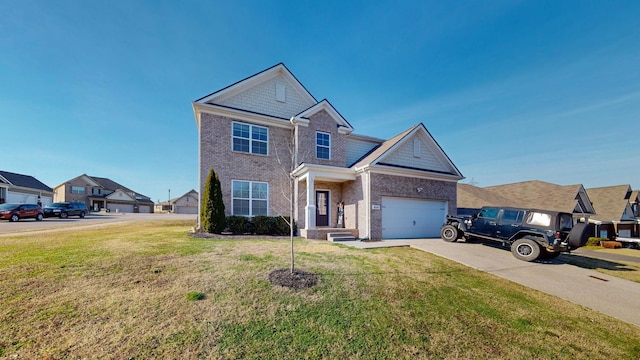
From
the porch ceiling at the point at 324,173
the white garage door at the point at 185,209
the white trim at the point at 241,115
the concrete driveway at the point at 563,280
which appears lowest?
the white garage door at the point at 185,209

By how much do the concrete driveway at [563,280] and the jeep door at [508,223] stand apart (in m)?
0.73

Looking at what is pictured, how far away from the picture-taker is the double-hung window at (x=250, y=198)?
12844 mm

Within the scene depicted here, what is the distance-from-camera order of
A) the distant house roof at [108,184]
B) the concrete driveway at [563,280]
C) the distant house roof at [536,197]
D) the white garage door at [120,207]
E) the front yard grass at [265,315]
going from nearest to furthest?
the front yard grass at [265,315] → the concrete driveway at [563,280] → the distant house roof at [536,197] → the white garage door at [120,207] → the distant house roof at [108,184]


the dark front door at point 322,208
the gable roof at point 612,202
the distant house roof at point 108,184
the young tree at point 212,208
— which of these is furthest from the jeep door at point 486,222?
the distant house roof at point 108,184

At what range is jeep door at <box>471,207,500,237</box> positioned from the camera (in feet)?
33.5

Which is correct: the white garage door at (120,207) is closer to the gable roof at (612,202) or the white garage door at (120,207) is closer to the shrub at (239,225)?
the shrub at (239,225)

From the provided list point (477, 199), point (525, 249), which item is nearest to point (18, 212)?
point (525, 249)

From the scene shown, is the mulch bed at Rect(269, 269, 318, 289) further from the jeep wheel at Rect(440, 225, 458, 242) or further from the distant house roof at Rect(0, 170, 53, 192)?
the distant house roof at Rect(0, 170, 53, 192)

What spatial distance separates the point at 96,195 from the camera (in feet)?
164

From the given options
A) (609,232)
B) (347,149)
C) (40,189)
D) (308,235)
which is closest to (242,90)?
(347,149)

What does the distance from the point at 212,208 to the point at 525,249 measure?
12.6 metres

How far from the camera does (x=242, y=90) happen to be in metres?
13.5

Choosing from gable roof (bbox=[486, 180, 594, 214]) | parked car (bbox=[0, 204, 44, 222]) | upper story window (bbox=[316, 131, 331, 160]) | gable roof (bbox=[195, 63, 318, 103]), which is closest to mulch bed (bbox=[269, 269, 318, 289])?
upper story window (bbox=[316, 131, 331, 160])

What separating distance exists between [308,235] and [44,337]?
8933 mm
